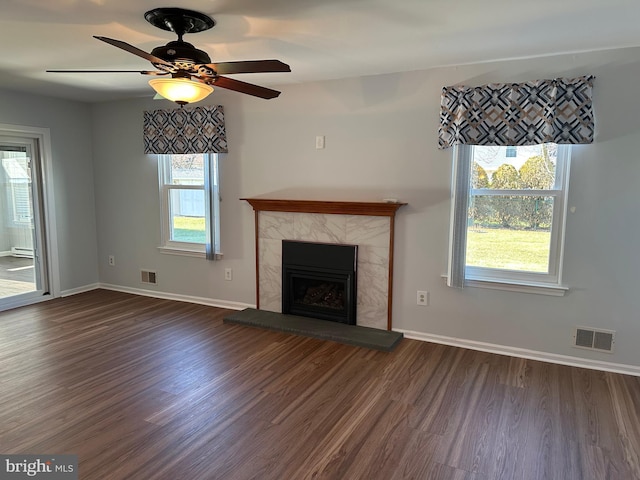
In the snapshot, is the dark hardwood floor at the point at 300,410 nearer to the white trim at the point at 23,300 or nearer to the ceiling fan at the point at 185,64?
the white trim at the point at 23,300

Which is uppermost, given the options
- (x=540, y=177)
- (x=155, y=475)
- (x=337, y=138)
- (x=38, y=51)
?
(x=38, y=51)

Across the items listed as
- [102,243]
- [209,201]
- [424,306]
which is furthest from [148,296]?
[424,306]

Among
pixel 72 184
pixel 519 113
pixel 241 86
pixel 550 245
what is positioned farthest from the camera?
pixel 72 184

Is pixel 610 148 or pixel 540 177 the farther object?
pixel 540 177

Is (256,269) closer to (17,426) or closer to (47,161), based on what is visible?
(17,426)

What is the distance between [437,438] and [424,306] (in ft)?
4.96

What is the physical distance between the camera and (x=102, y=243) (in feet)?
18.1

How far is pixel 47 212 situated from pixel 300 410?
4.03 meters

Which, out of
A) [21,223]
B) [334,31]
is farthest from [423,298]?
[21,223]

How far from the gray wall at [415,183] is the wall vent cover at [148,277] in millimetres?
117

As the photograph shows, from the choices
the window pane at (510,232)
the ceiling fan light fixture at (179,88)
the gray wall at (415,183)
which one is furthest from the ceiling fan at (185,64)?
the window pane at (510,232)

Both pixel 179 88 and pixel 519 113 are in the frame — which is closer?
pixel 179 88

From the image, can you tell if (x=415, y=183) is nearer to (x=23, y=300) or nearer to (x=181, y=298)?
(x=181, y=298)

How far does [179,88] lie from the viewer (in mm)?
2287
